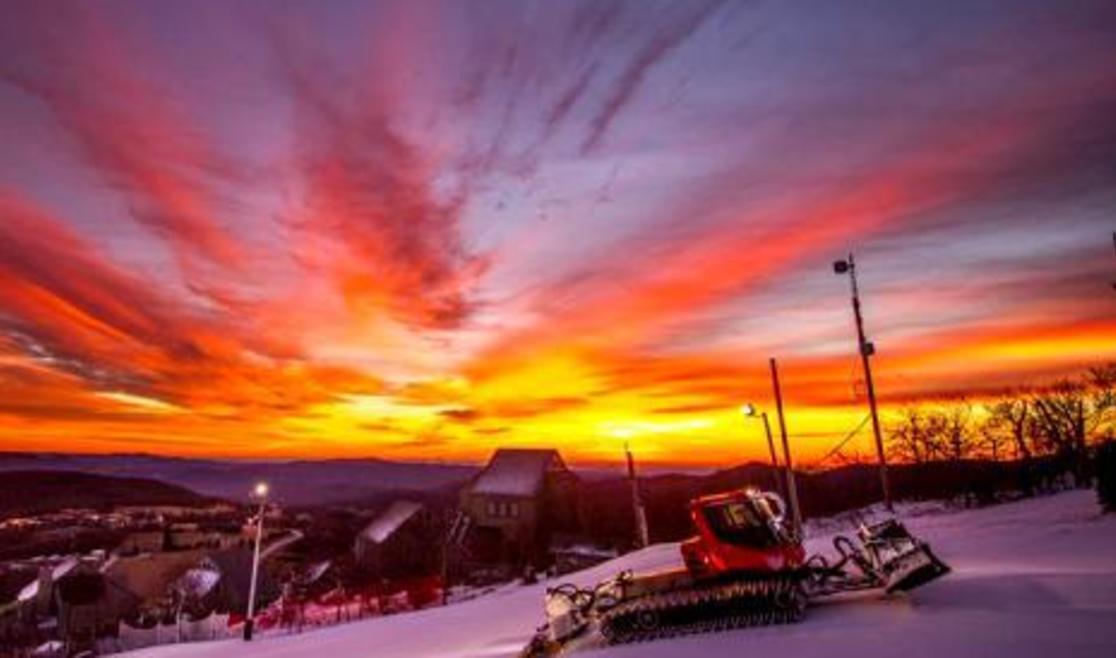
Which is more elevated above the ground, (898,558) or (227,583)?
(898,558)

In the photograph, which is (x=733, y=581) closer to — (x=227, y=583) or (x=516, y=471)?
(x=227, y=583)

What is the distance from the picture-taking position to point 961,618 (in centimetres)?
1168

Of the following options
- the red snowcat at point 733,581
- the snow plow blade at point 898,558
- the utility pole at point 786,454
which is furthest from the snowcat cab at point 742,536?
the utility pole at point 786,454

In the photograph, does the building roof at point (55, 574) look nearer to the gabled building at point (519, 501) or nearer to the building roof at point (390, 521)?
the building roof at point (390, 521)

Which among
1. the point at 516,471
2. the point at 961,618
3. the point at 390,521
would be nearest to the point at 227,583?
the point at 390,521

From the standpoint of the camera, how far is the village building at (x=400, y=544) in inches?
2918

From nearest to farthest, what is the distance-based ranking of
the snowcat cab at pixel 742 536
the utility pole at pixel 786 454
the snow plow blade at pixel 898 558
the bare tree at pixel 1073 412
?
the snow plow blade at pixel 898 558
the snowcat cab at pixel 742 536
the utility pole at pixel 786 454
the bare tree at pixel 1073 412

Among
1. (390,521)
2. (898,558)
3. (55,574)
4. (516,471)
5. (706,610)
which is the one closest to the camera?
(898,558)

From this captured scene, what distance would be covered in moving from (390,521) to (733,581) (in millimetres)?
69753

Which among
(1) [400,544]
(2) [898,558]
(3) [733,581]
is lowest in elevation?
(3) [733,581]

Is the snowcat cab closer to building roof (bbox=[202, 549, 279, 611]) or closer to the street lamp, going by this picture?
the street lamp

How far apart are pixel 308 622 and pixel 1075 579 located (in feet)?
126

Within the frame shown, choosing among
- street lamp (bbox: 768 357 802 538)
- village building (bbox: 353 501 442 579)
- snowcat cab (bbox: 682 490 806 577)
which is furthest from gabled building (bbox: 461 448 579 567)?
snowcat cab (bbox: 682 490 806 577)

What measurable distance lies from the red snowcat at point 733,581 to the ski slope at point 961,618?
0.41 m
